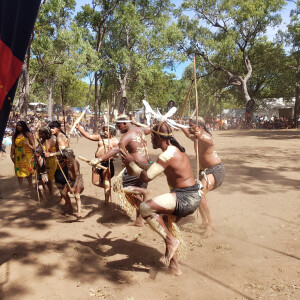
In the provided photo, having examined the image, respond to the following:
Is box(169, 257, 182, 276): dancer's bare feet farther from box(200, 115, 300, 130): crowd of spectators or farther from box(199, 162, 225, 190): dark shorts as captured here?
box(200, 115, 300, 130): crowd of spectators

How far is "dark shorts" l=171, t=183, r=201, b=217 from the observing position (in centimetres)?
396

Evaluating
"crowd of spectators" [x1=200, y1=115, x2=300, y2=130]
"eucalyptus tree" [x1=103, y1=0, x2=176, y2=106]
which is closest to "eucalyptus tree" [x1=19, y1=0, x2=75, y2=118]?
"eucalyptus tree" [x1=103, y1=0, x2=176, y2=106]

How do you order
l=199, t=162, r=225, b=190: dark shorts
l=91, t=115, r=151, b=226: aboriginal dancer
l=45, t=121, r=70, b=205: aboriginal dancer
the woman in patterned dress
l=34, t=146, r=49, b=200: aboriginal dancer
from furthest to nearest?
the woman in patterned dress → l=34, t=146, r=49, b=200: aboriginal dancer → l=45, t=121, r=70, b=205: aboriginal dancer → l=91, t=115, r=151, b=226: aboriginal dancer → l=199, t=162, r=225, b=190: dark shorts

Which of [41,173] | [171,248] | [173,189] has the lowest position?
[171,248]

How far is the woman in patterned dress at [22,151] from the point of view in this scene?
25.8 feet

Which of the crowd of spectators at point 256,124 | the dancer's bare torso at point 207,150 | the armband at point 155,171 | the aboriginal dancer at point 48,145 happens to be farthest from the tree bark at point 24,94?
the crowd of spectators at point 256,124

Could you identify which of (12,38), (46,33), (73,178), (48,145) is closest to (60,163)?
(73,178)

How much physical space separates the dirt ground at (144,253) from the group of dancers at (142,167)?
0.36 m

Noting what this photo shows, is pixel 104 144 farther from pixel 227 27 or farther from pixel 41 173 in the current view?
pixel 227 27

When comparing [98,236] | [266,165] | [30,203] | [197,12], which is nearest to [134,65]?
[197,12]

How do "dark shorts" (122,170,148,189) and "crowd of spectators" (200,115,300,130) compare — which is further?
"crowd of spectators" (200,115,300,130)

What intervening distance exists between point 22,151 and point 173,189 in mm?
5412

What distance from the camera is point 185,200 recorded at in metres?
3.98

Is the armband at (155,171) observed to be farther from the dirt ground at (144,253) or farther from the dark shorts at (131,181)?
the dark shorts at (131,181)
